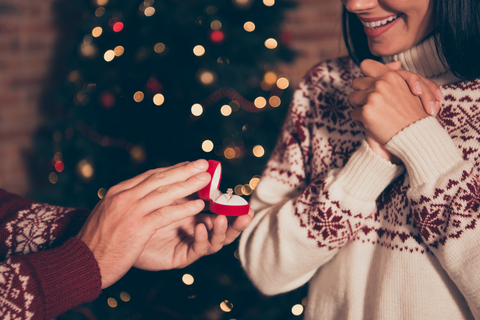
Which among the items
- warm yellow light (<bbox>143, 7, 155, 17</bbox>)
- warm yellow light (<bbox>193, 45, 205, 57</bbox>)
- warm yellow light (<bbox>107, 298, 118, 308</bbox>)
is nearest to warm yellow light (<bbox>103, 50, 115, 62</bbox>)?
warm yellow light (<bbox>143, 7, 155, 17</bbox>)

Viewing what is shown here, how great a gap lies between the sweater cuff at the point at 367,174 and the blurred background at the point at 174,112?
761mm

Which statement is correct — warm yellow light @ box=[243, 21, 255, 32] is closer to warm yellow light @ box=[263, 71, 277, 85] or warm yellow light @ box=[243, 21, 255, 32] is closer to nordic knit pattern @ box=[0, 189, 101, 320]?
warm yellow light @ box=[263, 71, 277, 85]

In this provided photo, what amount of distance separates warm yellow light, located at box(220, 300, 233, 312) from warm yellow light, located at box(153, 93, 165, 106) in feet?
3.20

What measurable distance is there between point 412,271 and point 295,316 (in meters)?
1.02

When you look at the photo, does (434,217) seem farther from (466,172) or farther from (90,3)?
(90,3)

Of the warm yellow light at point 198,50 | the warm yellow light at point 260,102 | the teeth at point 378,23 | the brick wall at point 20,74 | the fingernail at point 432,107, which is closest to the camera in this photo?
the fingernail at point 432,107

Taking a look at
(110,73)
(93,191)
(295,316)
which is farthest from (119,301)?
(110,73)

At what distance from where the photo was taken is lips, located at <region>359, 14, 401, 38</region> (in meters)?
0.92

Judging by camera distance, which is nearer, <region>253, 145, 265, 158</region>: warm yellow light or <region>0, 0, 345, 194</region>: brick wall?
<region>253, 145, 265, 158</region>: warm yellow light

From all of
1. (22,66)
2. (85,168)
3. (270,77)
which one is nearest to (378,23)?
(270,77)

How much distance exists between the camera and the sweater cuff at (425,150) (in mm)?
754

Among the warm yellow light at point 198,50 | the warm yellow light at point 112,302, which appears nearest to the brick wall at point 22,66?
the warm yellow light at point 198,50

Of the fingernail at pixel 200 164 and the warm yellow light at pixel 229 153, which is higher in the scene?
the fingernail at pixel 200 164

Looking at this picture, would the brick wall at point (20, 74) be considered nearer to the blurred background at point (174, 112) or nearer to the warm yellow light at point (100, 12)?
the blurred background at point (174, 112)
